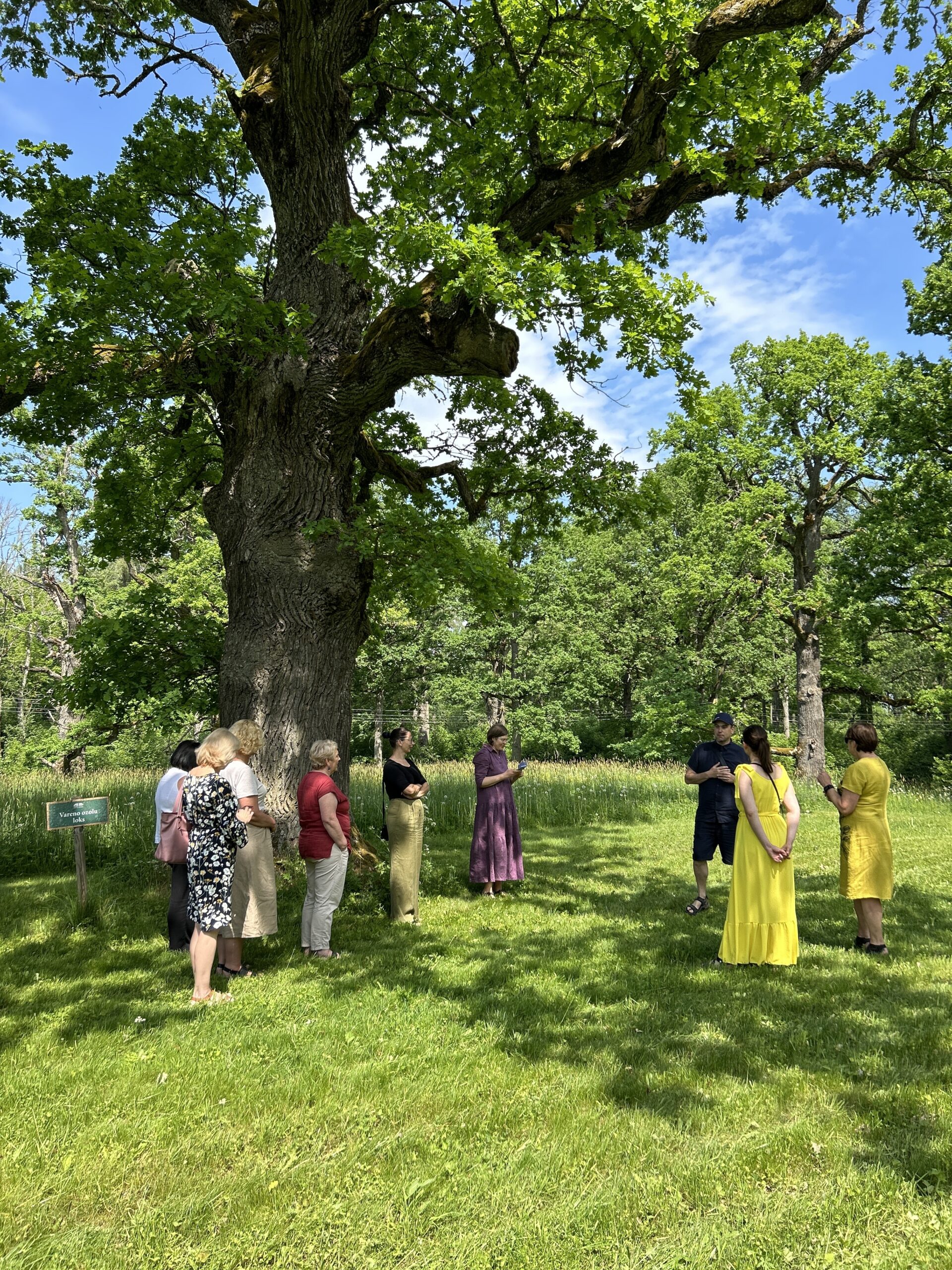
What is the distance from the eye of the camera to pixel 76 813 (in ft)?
22.7

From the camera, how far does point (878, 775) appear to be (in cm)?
627

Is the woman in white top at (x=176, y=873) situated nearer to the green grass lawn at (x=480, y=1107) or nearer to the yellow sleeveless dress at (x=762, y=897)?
the green grass lawn at (x=480, y=1107)

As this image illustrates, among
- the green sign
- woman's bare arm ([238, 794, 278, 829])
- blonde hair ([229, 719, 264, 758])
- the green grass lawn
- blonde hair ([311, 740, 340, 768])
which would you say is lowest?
the green grass lawn

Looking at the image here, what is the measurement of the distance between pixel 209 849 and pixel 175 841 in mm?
1214

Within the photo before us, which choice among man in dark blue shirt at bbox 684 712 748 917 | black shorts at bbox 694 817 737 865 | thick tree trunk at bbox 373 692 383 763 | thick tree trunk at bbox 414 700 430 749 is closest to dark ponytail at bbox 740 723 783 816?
man in dark blue shirt at bbox 684 712 748 917

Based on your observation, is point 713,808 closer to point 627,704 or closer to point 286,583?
point 286,583

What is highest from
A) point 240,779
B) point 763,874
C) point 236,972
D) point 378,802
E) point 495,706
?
point 495,706

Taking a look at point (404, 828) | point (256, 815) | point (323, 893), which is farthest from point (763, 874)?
point (256, 815)

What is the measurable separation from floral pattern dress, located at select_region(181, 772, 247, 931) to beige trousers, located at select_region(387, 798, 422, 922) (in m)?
2.29

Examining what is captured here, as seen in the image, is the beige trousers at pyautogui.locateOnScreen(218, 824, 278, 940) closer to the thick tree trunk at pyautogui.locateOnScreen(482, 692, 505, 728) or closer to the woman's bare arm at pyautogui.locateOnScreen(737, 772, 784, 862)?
the woman's bare arm at pyautogui.locateOnScreen(737, 772, 784, 862)

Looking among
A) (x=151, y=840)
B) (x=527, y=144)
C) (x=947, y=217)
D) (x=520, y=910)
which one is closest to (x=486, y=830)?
(x=520, y=910)

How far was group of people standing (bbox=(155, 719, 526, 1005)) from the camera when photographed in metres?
5.17

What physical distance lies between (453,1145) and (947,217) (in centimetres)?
1489

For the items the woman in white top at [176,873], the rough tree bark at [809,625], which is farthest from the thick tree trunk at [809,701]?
the woman in white top at [176,873]
